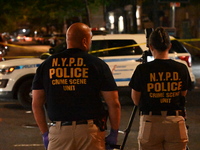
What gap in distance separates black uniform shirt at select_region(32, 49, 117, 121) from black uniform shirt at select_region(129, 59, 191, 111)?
1.77 ft

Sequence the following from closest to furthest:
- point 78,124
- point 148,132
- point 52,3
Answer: point 78,124 → point 148,132 → point 52,3

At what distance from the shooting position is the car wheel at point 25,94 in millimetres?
10898

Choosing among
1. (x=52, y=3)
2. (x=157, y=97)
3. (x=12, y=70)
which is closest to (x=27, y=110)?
(x=12, y=70)

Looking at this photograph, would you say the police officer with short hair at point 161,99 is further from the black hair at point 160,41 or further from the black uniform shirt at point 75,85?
the black uniform shirt at point 75,85

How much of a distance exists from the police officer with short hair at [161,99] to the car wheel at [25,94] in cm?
682

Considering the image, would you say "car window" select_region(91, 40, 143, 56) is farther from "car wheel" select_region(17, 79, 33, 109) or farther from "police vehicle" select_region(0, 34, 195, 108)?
"car wheel" select_region(17, 79, 33, 109)

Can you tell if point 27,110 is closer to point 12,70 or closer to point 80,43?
point 12,70

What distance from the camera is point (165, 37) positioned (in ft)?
14.3

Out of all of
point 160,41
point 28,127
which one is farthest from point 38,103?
point 28,127

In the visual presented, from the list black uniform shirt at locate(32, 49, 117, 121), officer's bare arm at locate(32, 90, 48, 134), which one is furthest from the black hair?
officer's bare arm at locate(32, 90, 48, 134)

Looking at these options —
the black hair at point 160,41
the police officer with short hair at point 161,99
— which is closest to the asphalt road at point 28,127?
the police officer with short hair at point 161,99

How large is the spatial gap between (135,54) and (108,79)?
7104 millimetres

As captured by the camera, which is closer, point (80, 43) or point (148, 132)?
point (80, 43)

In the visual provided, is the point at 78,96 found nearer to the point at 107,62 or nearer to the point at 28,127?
the point at 28,127
